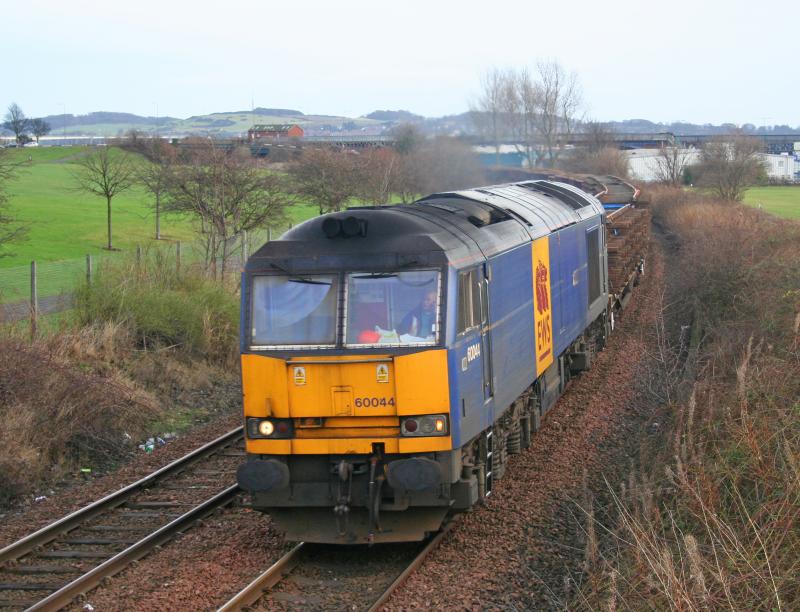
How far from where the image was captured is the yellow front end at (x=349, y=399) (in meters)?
8.07

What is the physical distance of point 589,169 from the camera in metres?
64.3

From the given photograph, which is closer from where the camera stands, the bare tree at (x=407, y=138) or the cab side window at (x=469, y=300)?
the cab side window at (x=469, y=300)

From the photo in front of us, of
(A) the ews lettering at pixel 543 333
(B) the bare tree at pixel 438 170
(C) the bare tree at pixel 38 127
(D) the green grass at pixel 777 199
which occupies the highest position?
(C) the bare tree at pixel 38 127

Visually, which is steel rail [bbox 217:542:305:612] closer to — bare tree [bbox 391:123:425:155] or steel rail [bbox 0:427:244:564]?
steel rail [bbox 0:427:244:564]

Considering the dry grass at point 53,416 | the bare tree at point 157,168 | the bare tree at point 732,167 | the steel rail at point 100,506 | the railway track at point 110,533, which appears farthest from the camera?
the bare tree at point 732,167

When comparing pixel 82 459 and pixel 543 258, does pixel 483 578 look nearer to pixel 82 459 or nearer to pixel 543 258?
pixel 543 258

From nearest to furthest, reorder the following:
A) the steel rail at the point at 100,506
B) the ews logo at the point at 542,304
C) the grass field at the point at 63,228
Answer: the steel rail at the point at 100,506 → the ews logo at the point at 542,304 → the grass field at the point at 63,228

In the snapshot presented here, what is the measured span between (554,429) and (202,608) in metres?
6.83

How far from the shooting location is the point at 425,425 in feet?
26.6

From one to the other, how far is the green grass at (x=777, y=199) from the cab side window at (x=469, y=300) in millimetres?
35406

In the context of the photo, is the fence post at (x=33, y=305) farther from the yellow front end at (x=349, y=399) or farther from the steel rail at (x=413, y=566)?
the steel rail at (x=413, y=566)

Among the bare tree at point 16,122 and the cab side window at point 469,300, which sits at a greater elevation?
the bare tree at point 16,122

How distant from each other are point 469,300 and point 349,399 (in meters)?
1.50

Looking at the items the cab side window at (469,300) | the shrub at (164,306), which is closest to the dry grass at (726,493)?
the cab side window at (469,300)
